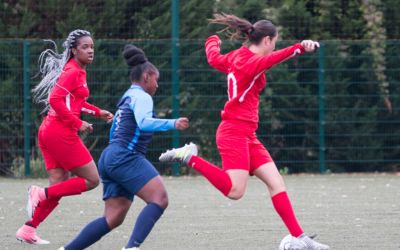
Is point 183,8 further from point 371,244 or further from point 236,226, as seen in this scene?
point 371,244

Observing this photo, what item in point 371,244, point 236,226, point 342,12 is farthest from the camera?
point 342,12

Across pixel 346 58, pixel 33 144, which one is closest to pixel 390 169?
pixel 346 58

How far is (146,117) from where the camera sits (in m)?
7.21

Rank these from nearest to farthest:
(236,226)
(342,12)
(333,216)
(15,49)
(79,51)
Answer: (79,51), (236,226), (333,216), (15,49), (342,12)

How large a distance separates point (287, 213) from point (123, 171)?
1589 millimetres

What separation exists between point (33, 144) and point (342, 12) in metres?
6.41

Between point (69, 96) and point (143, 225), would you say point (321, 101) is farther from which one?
point (143, 225)

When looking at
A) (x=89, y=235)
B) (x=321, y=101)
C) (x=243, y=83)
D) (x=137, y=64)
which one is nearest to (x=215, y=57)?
(x=243, y=83)

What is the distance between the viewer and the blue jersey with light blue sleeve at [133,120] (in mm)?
7258

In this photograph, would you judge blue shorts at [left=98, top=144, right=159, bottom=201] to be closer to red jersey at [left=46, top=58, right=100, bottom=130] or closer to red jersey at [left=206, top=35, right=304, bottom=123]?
red jersey at [left=206, top=35, right=304, bottom=123]

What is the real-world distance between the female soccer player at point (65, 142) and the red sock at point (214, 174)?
129 centimetres

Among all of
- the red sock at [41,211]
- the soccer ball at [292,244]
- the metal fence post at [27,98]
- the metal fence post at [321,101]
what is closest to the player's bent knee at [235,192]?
the soccer ball at [292,244]

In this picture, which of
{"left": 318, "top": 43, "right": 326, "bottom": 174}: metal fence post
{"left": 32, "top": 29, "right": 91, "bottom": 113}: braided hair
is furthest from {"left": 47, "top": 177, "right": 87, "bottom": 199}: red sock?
{"left": 318, "top": 43, "right": 326, "bottom": 174}: metal fence post

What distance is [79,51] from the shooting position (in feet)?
30.2
